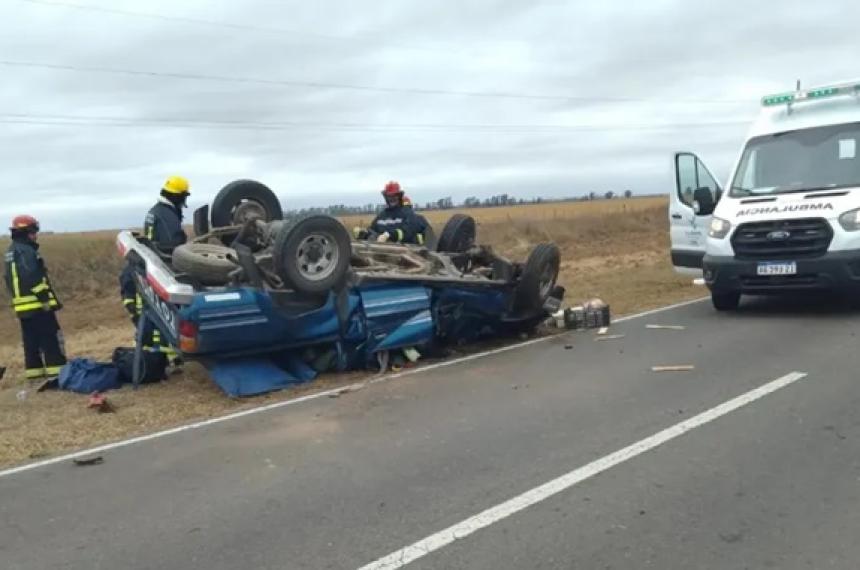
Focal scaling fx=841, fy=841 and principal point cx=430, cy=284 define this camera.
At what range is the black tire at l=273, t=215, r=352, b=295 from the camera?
286 inches

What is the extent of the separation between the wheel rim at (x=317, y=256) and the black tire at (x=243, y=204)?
5.41ft

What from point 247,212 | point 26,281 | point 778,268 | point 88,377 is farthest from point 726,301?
point 26,281

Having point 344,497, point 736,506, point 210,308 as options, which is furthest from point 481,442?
point 210,308

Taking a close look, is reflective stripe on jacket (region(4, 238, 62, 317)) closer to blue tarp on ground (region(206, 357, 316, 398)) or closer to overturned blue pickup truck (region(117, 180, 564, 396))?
overturned blue pickup truck (region(117, 180, 564, 396))

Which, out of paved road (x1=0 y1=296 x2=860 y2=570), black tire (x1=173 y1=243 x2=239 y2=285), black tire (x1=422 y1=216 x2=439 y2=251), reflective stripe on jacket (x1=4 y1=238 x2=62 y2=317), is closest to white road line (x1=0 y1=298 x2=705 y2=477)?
paved road (x1=0 y1=296 x2=860 y2=570)

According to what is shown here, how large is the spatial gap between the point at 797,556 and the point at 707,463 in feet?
3.97

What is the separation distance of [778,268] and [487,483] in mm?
6086

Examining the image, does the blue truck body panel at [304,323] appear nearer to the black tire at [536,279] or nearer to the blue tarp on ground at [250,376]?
the blue tarp on ground at [250,376]

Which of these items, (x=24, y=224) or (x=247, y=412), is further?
(x=24, y=224)

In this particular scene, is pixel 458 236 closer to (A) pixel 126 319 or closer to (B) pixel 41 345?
(B) pixel 41 345

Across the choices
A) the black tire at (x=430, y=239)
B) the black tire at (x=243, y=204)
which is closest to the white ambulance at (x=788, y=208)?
the black tire at (x=430, y=239)

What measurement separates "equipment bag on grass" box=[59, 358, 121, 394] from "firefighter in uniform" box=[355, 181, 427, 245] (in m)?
3.39

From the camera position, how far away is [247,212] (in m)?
9.09

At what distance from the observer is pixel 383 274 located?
788 centimetres
